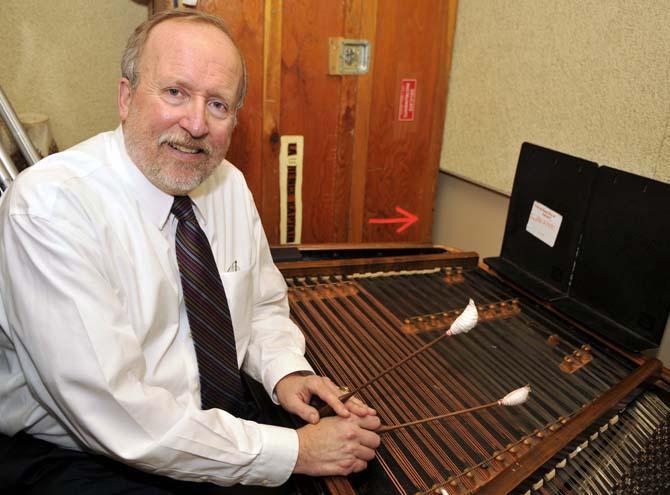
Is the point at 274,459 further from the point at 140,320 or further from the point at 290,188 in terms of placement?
the point at 290,188

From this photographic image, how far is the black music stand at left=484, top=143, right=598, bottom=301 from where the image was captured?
62.4 inches

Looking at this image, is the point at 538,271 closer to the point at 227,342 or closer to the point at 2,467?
the point at 227,342

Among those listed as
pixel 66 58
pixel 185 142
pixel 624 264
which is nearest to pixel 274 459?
pixel 185 142

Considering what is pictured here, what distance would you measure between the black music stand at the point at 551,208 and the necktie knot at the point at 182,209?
1.05 m

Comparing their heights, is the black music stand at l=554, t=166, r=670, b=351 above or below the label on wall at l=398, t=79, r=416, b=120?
below

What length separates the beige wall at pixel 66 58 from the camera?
232 centimetres

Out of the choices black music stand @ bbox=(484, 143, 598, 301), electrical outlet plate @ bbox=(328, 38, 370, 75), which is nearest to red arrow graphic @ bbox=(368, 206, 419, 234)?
electrical outlet plate @ bbox=(328, 38, 370, 75)

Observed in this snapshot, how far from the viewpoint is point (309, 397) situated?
1.18 metres

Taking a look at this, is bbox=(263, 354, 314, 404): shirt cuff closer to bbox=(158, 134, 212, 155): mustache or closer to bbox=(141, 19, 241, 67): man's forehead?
bbox=(158, 134, 212, 155): mustache

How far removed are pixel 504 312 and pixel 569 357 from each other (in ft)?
0.80

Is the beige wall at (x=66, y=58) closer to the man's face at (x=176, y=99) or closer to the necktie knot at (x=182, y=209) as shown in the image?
the man's face at (x=176, y=99)

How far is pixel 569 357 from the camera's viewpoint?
133cm

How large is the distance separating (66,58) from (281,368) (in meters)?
2.04

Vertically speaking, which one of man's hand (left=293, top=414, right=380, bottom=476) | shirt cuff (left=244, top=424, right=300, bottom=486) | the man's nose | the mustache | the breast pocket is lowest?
shirt cuff (left=244, top=424, right=300, bottom=486)
